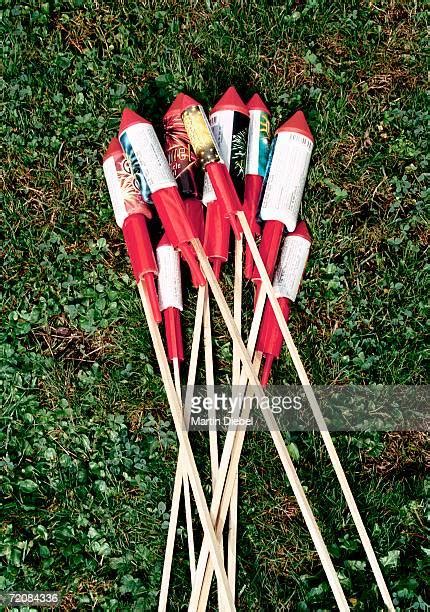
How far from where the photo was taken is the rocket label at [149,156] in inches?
102

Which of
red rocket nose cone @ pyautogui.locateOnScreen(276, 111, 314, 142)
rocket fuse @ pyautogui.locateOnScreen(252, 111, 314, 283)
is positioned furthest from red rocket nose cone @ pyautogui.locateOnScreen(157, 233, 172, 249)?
red rocket nose cone @ pyautogui.locateOnScreen(276, 111, 314, 142)

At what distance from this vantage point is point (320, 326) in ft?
9.27

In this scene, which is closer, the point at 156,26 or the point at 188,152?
the point at 188,152

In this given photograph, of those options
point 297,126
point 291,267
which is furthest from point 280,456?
point 297,126

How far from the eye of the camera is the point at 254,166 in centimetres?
274

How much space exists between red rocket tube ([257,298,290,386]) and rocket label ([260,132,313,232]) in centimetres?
29

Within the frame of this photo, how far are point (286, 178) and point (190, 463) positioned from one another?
0.98 meters

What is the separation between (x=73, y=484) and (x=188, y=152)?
1.16m

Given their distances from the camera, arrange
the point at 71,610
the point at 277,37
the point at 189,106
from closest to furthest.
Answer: the point at 71,610
the point at 189,106
the point at 277,37

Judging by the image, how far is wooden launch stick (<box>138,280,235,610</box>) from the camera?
229 centimetres

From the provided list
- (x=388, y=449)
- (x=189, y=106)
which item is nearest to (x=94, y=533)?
(x=388, y=449)

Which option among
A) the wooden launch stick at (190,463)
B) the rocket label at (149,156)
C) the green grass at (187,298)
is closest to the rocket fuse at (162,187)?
the rocket label at (149,156)

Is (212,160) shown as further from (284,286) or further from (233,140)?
(284,286)

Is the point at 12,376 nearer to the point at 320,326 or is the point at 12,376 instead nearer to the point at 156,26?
the point at 320,326
